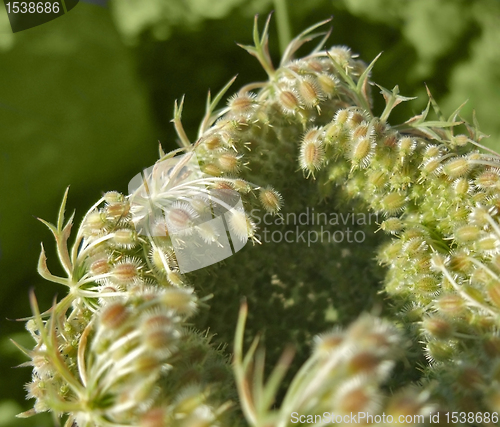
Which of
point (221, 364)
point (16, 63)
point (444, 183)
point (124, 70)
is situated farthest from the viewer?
point (124, 70)

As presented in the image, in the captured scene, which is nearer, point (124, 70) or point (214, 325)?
point (214, 325)

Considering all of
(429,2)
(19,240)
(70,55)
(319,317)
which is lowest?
(319,317)

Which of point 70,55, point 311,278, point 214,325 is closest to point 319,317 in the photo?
point 311,278

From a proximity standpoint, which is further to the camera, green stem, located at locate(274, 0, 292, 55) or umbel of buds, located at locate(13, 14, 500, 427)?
green stem, located at locate(274, 0, 292, 55)

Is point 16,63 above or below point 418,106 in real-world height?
above

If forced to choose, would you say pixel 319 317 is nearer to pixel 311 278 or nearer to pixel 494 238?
pixel 311 278
